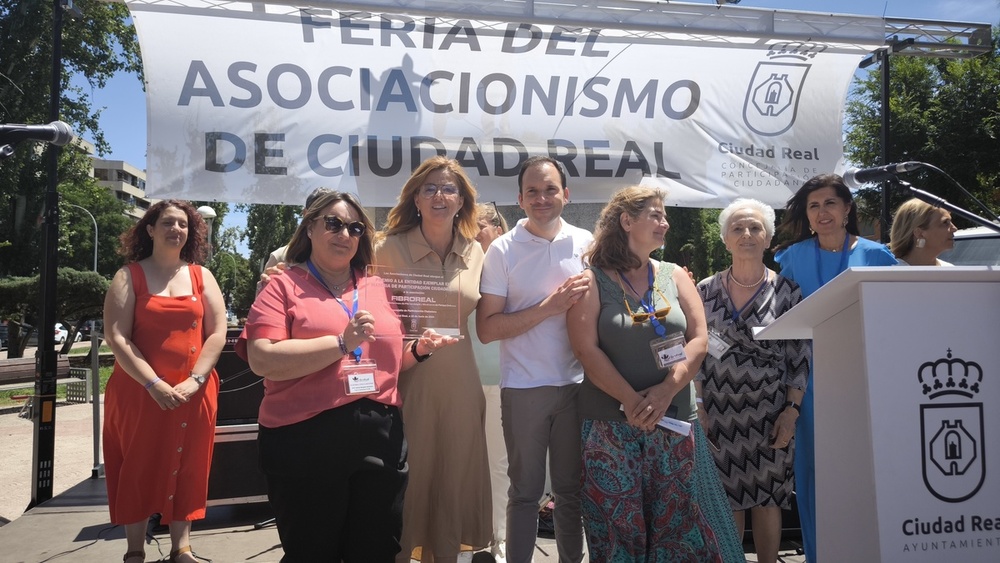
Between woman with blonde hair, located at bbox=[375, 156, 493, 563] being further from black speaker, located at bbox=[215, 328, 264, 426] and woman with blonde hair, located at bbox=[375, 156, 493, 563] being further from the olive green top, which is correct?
black speaker, located at bbox=[215, 328, 264, 426]

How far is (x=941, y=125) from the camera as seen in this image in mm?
17219

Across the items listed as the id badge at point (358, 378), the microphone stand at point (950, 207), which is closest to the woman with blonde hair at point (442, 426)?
the id badge at point (358, 378)

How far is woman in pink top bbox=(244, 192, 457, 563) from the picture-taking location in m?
2.60

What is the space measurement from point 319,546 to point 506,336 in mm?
1163

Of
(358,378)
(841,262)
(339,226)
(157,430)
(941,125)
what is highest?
(941,125)

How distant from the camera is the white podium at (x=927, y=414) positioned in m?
2.05

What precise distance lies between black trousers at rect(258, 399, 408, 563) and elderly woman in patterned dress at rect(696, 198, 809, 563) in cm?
165

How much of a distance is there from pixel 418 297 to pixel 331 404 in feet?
1.81

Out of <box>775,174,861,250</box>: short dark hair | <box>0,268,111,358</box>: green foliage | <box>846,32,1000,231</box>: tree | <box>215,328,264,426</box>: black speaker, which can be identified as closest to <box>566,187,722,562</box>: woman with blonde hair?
A: <box>775,174,861,250</box>: short dark hair

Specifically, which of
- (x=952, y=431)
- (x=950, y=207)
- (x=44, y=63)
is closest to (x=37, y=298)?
(x=44, y=63)

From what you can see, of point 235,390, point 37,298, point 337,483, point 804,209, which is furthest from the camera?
point 37,298

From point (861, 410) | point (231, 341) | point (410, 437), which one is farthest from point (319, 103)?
point (861, 410)

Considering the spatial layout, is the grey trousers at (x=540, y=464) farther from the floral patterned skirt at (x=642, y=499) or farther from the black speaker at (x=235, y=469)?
the black speaker at (x=235, y=469)

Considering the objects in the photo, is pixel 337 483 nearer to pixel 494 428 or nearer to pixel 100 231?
pixel 494 428
